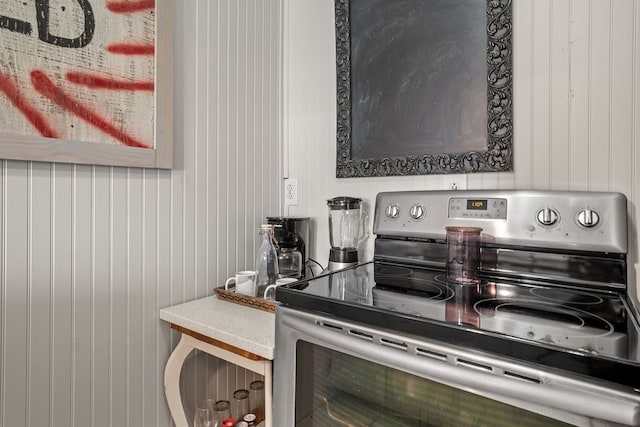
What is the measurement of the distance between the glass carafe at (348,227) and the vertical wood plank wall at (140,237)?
367mm

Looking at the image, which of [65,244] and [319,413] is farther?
[65,244]

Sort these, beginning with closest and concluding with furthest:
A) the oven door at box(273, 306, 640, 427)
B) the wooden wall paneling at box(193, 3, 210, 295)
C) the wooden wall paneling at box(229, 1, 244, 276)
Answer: the oven door at box(273, 306, 640, 427) → the wooden wall paneling at box(193, 3, 210, 295) → the wooden wall paneling at box(229, 1, 244, 276)

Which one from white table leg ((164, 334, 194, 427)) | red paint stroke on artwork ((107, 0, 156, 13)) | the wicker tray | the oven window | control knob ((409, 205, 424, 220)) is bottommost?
white table leg ((164, 334, 194, 427))

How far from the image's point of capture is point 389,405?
709 mm

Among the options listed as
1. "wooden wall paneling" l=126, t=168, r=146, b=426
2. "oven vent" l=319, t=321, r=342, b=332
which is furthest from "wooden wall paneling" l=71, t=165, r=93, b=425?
"oven vent" l=319, t=321, r=342, b=332

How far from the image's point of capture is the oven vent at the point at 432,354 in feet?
1.95

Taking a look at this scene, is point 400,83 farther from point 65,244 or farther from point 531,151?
point 65,244

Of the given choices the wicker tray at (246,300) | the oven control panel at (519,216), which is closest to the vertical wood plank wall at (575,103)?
the oven control panel at (519,216)

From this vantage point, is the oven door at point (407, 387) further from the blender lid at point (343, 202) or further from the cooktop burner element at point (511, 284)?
the blender lid at point (343, 202)

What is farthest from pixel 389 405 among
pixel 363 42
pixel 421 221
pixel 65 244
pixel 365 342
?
pixel 363 42

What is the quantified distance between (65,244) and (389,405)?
926 mm

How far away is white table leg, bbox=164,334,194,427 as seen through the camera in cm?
114

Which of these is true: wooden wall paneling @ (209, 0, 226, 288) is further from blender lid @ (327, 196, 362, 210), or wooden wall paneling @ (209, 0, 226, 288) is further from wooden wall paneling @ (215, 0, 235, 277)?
blender lid @ (327, 196, 362, 210)

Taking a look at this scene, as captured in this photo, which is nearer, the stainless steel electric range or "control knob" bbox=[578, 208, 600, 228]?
the stainless steel electric range
